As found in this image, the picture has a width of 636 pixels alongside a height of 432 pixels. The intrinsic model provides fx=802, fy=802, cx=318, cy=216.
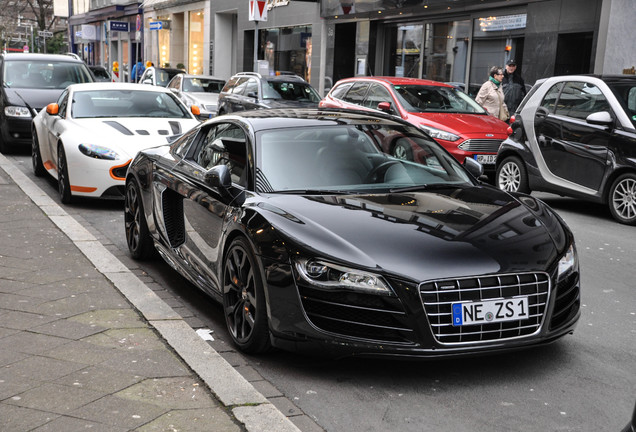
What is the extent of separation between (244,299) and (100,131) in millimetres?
5752

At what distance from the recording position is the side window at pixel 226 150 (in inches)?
200

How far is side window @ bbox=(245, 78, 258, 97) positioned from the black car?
12.5 metres

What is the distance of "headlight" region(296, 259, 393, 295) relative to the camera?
3.83 m

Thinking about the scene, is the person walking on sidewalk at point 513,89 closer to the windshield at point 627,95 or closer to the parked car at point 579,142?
the parked car at point 579,142

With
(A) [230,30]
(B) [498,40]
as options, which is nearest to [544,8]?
(B) [498,40]

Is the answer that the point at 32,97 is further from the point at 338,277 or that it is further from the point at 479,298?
the point at 479,298

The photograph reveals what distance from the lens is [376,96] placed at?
13906 mm

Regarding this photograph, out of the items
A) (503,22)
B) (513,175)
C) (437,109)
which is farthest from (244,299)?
(503,22)

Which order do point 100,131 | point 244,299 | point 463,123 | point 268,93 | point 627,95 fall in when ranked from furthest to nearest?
point 268,93 < point 463,123 < point 100,131 < point 627,95 < point 244,299

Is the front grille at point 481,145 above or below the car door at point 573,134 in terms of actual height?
below

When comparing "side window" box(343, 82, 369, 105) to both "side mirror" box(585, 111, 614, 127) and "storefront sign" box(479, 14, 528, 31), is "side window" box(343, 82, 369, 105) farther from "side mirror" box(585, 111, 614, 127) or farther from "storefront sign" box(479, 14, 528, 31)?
"side mirror" box(585, 111, 614, 127)

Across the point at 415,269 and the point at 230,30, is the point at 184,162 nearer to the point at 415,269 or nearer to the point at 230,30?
the point at 415,269

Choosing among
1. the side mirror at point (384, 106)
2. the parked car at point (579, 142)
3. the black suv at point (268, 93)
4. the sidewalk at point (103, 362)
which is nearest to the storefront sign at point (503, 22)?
the black suv at point (268, 93)

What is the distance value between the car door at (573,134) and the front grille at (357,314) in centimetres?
644
